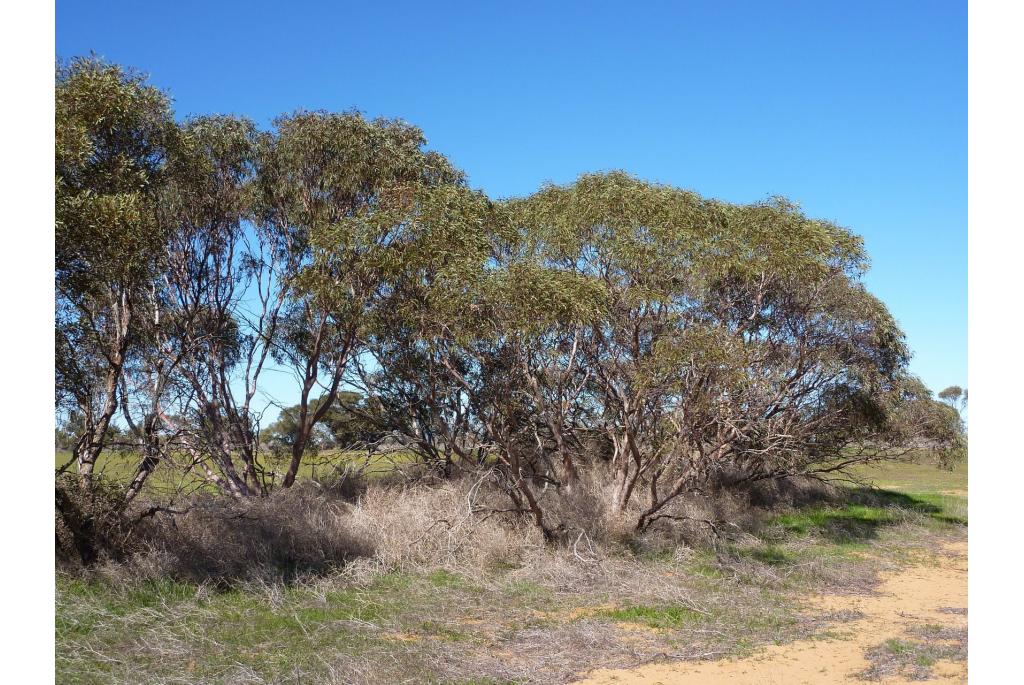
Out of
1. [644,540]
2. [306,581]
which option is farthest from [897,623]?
[306,581]

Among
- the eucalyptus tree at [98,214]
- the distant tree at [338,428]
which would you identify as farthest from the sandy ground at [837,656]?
the distant tree at [338,428]

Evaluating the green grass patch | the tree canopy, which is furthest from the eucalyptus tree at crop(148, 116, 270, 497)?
the green grass patch

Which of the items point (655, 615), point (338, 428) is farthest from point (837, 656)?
point (338, 428)

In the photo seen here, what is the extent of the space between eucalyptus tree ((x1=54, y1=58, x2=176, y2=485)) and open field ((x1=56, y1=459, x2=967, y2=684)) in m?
2.88

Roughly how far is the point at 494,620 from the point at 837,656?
11.9ft

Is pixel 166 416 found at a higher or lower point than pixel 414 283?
lower

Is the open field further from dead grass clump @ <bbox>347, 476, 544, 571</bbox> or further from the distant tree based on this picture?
the distant tree

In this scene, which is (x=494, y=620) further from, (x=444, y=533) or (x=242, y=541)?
(x=242, y=541)

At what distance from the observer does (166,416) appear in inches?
644

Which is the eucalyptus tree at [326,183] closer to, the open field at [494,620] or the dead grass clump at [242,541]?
the dead grass clump at [242,541]

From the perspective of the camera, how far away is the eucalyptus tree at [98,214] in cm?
976

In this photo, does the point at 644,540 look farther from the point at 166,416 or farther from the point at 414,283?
the point at 166,416

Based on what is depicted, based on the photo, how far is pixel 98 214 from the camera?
9.67 meters
